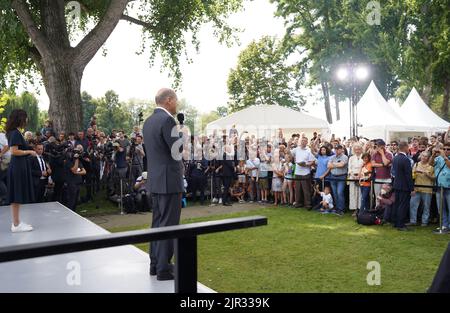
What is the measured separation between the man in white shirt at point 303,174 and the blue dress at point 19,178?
7.67 metres

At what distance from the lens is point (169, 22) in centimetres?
1859

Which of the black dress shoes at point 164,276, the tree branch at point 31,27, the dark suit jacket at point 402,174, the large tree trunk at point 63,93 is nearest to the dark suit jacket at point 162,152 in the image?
the black dress shoes at point 164,276

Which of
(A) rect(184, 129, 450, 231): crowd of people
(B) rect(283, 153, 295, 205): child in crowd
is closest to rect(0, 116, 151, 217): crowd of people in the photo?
(A) rect(184, 129, 450, 231): crowd of people

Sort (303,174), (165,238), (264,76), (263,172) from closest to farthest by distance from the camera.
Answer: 1. (165,238)
2. (303,174)
3. (263,172)
4. (264,76)

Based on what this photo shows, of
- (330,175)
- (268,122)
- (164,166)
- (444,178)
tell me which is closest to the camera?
(164,166)

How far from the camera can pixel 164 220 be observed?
5.04 metres

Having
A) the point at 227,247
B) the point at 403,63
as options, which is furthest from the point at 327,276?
the point at 403,63

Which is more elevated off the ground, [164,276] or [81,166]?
[81,166]

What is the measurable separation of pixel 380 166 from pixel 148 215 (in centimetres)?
637

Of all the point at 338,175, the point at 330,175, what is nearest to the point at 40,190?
the point at 330,175

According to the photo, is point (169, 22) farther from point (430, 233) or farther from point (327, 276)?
point (327, 276)

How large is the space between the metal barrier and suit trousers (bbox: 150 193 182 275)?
2.72 m

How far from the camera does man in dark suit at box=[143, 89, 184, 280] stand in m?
4.96

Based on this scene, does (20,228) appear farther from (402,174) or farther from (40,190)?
(402,174)
